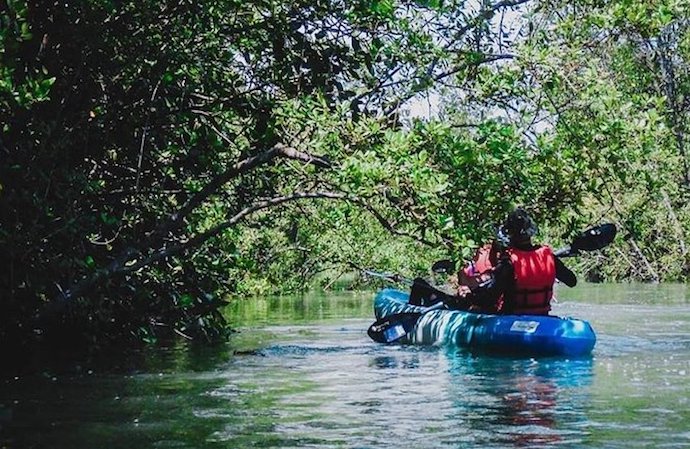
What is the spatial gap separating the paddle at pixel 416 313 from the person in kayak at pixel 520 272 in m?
0.39

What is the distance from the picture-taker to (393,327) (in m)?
12.5

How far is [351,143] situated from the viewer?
9.00m

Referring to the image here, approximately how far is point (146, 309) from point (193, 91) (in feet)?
7.57

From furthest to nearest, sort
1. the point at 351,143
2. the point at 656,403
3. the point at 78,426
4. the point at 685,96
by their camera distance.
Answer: the point at 685,96, the point at 351,143, the point at 656,403, the point at 78,426

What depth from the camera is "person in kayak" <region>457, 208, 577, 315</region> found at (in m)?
10.2

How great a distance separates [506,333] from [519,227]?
120cm

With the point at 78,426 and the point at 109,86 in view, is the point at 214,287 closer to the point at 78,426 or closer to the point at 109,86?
the point at 109,86

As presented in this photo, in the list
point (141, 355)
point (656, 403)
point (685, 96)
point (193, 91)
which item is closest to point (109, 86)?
point (193, 91)

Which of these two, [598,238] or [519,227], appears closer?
[519,227]

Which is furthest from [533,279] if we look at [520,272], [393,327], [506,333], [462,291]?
[393,327]

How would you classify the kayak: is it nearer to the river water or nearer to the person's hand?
the river water

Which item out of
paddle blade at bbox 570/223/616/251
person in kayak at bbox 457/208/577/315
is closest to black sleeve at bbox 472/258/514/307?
person in kayak at bbox 457/208/577/315

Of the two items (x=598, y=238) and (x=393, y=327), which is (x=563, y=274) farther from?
(x=393, y=327)

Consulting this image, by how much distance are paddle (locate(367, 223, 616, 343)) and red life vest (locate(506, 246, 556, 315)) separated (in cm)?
54
